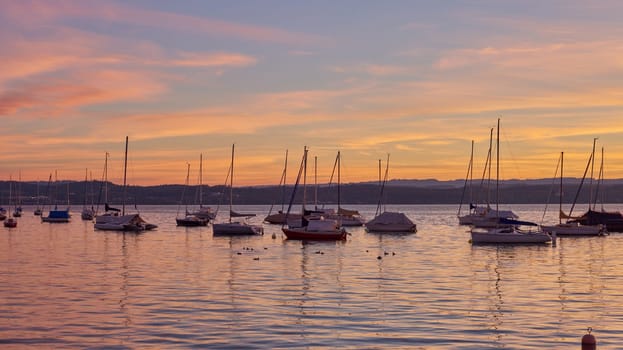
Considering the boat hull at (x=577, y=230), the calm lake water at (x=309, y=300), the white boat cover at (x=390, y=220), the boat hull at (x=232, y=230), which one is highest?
the white boat cover at (x=390, y=220)

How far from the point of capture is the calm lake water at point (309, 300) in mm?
27703

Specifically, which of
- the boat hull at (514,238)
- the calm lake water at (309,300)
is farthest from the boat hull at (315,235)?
the calm lake water at (309,300)

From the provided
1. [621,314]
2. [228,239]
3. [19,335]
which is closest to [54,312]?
[19,335]

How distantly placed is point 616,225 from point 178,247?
230 ft

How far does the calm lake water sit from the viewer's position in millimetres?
27703

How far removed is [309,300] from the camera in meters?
37.6

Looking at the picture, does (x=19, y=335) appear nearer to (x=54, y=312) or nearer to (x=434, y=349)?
(x=54, y=312)

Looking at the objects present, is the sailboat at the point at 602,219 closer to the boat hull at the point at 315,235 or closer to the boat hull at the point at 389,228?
the boat hull at the point at 389,228

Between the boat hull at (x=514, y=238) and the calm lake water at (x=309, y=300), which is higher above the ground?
the boat hull at (x=514, y=238)

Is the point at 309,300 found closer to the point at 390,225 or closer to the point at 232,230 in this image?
the point at 232,230

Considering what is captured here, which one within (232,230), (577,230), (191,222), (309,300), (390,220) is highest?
(390,220)

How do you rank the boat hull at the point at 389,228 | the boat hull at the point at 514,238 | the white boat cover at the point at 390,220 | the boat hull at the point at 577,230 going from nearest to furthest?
the boat hull at the point at 514,238 < the boat hull at the point at 577,230 < the boat hull at the point at 389,228 < the white boat cover at the point at 390,220

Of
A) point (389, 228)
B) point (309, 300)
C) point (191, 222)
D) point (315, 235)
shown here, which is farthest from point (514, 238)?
point (191, 222)

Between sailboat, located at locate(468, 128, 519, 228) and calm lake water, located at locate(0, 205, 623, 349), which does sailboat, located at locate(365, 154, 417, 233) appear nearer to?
sailboat, located at locate(468, 128, 519, 228)
